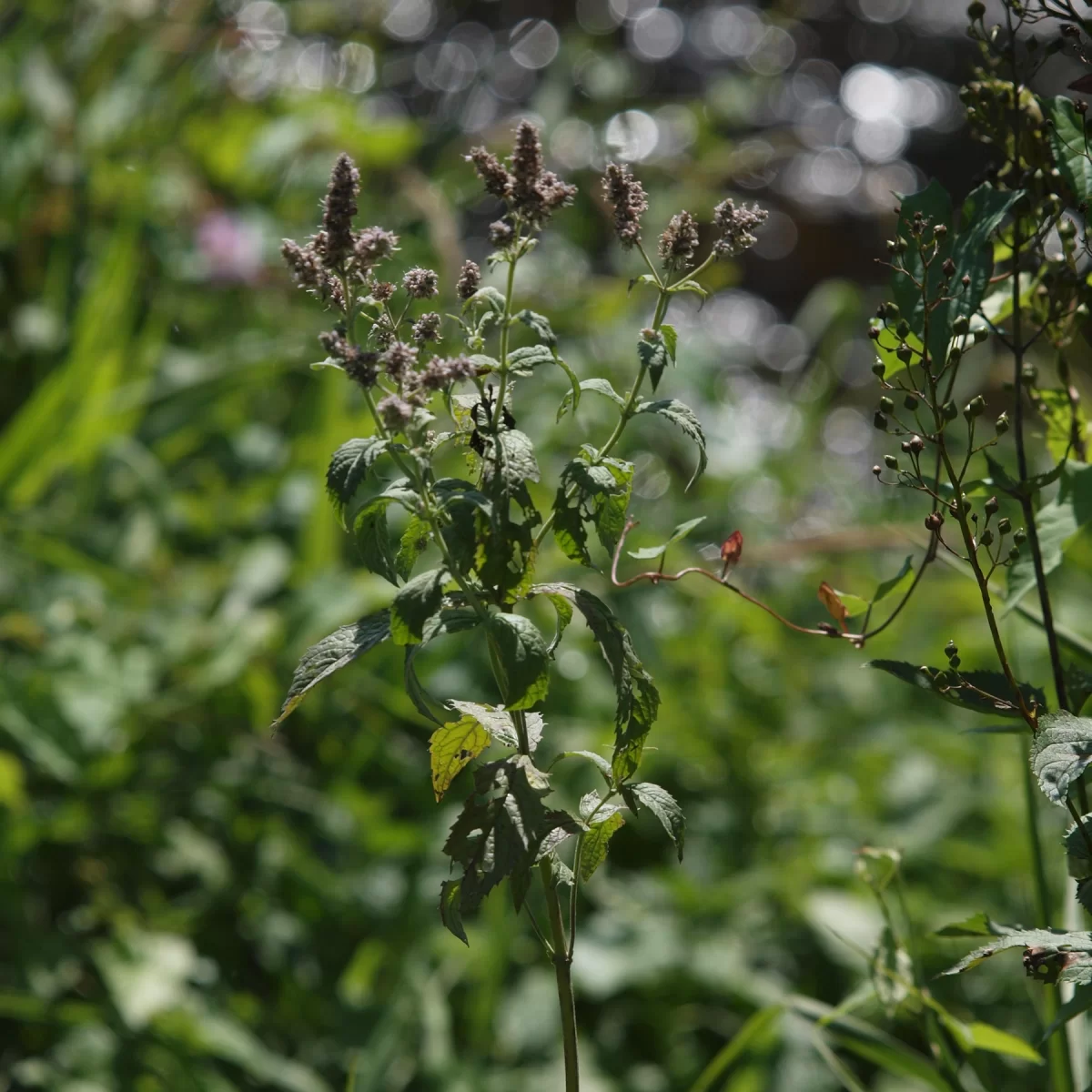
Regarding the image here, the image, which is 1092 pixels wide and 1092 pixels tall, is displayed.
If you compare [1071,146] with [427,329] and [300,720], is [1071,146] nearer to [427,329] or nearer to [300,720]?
[427,329]

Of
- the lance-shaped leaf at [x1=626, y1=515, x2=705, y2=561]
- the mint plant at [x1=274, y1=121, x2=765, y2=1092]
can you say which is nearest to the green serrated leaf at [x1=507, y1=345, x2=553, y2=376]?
the mint plant at [x1=274, y1=121, x2=765, y2=1092]

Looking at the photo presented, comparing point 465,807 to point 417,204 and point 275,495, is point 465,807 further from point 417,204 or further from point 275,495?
point 417,204

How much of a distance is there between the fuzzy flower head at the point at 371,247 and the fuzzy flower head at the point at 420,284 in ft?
0.05

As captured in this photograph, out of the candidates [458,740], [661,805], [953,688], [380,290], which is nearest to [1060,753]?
[953,688]

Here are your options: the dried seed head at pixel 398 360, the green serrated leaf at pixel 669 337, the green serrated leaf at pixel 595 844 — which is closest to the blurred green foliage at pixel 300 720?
the green serrated leaf at pixel 595 844

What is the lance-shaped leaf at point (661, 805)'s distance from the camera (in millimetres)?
606

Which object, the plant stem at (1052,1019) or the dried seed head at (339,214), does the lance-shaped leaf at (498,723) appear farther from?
the plant stem at (1052,1019)

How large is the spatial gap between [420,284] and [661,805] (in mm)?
286

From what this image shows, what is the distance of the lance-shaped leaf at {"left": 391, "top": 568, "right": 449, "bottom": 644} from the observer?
21.7 inches

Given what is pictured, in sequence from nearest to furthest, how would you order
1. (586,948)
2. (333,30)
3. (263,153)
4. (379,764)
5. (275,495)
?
(586,948), (379,764), (275,495), (263,153), (333,30)

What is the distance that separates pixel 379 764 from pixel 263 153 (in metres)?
1.28

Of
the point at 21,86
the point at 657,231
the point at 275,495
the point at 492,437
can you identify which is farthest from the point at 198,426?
the point at 492,437

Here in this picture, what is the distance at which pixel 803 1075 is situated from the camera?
144 centimetres

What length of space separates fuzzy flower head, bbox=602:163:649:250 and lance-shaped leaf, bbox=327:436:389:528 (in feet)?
0.50
